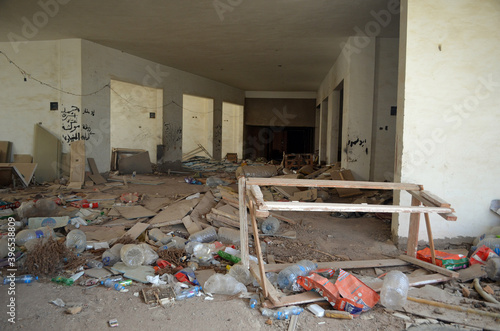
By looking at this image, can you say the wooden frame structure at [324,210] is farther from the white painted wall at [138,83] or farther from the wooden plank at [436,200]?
the white painted wall at [138,83]

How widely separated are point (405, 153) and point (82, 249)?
Result: 4.42 meters

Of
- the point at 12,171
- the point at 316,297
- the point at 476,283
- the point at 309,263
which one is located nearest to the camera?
the point at 316,297

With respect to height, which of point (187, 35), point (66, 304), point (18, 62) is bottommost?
point (66, 304)

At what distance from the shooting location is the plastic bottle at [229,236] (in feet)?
15.3

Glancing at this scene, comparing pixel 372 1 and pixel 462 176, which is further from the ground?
pixel 372 1

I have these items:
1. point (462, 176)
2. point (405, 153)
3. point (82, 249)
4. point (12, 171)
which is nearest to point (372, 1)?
point (405, 153)

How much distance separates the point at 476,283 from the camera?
3.25 m

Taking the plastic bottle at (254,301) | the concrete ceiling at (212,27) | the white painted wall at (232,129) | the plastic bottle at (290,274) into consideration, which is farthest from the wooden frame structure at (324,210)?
the white painted wall at (232,129)

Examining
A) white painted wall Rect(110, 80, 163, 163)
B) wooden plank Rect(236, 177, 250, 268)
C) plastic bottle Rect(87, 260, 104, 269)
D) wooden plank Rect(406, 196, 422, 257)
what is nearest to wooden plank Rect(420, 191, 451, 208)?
wooden plank Rect(406, 196, 422, 257)

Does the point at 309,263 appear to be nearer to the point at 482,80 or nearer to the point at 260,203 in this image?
the point at 260,203

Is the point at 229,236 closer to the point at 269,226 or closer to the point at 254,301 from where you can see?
the point at 269,226

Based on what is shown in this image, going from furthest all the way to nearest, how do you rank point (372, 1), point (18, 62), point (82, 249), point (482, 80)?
point (18, 62) < point (372, 1) < point (482, 80) < point (82, 249)

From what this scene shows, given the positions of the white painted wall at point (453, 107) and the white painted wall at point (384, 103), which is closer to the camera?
the white painted wall at point (453, 107)

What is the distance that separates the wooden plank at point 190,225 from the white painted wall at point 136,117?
8003mm
